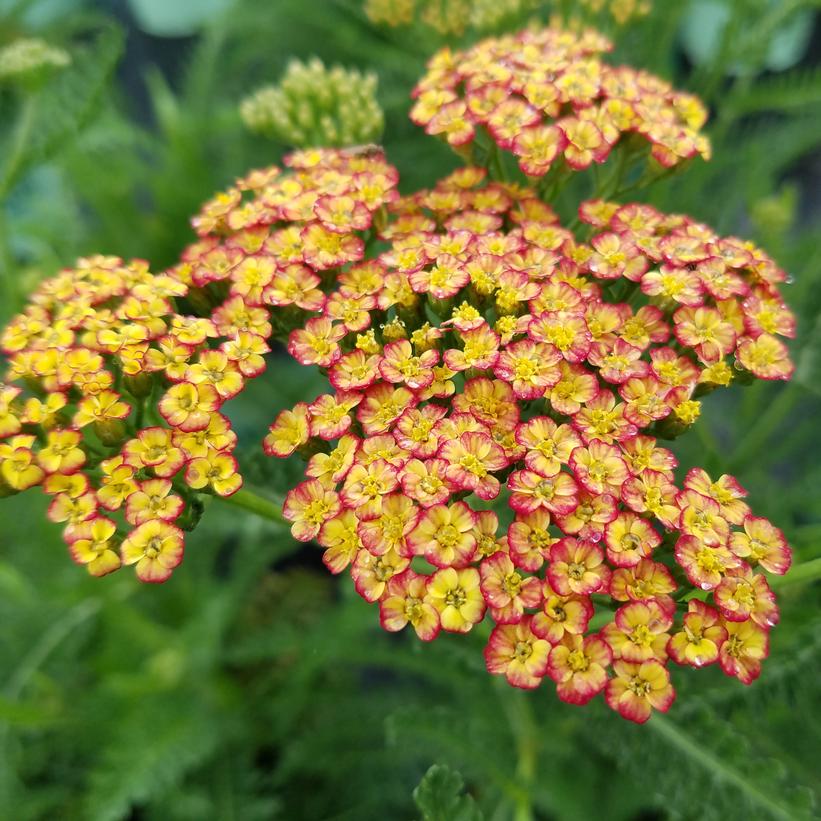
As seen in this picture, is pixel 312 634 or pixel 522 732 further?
pixel 312 634

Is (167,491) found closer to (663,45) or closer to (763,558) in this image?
(763,558)

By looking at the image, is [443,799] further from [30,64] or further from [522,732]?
[30,64]

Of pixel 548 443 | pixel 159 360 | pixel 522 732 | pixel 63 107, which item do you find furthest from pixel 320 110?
pixel 522 732

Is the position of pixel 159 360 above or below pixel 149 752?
above

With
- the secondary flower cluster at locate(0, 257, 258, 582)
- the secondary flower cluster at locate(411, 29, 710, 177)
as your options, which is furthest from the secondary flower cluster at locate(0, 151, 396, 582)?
the secondary flower cluster at locate(411, 29, 710, 177)

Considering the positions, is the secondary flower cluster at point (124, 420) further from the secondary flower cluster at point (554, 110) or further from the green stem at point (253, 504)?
the secondary flower cluster at point (554, 110)

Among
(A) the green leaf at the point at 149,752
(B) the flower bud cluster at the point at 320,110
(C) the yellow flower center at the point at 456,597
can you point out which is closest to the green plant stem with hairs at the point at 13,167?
(B) the flower bud cluster at the point at 320,110
